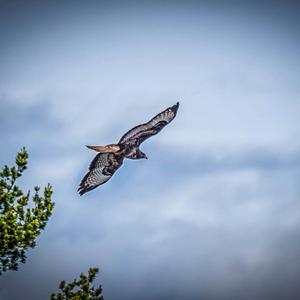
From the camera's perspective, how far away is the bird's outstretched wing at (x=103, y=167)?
19.7 metres

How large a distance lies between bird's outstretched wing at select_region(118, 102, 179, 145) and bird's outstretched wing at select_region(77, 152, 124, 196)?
0.96m

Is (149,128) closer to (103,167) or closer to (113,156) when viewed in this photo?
(113,156)

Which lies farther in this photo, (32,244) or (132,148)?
(132,148)

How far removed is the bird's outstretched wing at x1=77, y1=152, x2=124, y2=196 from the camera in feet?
64.5

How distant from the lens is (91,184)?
62.9 ft

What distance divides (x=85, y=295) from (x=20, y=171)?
17.7 ft

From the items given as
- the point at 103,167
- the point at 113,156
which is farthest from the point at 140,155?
the point at 103,167

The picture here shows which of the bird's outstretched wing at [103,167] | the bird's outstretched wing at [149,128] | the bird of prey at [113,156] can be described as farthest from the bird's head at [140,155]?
the bird's outstretched wing at [103,167]

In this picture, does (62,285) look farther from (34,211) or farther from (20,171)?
(20,171)

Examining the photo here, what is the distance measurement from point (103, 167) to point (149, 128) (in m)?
3.26

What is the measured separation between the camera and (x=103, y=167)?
2034 cm

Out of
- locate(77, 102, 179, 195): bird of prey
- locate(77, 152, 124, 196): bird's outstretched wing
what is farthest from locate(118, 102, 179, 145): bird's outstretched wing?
locate(77, 152, 124, 196): bird's outstretched wing

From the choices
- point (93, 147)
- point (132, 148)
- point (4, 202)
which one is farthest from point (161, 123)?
point (4, 202)

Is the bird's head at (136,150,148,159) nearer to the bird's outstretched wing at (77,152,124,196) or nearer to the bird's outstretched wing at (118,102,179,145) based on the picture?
the bird's outstretched wing at (118,102,179,145)
